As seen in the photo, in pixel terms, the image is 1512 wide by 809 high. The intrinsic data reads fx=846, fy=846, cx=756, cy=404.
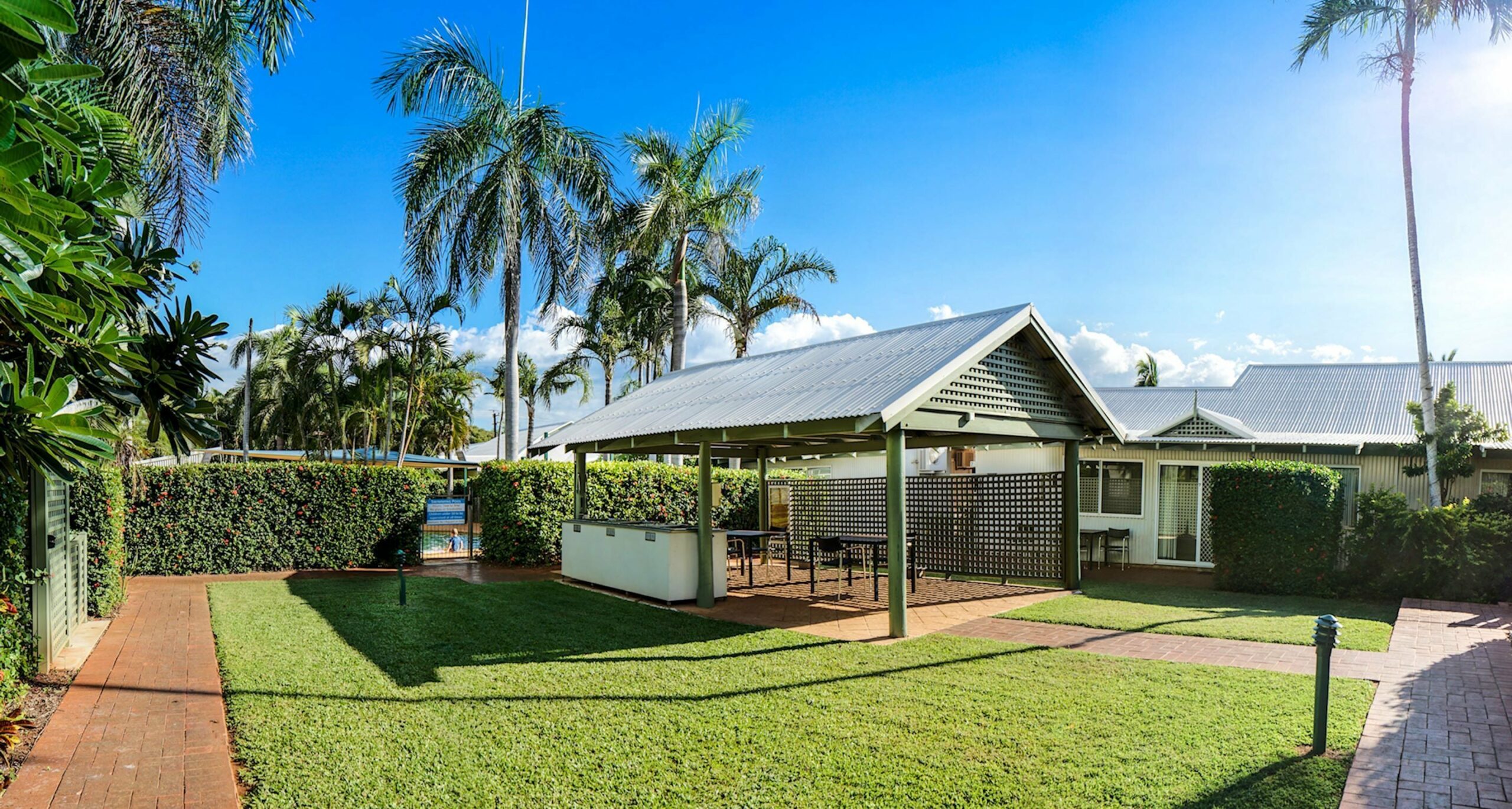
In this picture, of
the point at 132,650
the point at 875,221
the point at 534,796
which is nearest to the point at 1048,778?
the point at 534,796

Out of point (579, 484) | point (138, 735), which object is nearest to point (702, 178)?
point (579, 484)

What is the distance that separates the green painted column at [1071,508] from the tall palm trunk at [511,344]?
12435mm

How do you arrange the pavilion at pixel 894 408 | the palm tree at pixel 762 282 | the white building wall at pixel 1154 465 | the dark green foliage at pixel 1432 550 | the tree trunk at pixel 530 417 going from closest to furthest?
the pavilion at pixel 894 408
the dark green foliage at pixel 1432 550
the white building wall at pixel 1154 465
the palm tree at pixel 762 282
the tree trunk at pixel 530 417

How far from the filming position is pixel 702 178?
70.4 ft

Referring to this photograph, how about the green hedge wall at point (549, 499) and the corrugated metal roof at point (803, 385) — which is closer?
the corrugated metal roof at point (803, 385)

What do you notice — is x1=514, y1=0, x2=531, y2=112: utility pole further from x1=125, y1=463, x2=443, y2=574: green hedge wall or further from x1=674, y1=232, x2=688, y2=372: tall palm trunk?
x1=125, y1=463, x2=443, y2=574: green hedge wall

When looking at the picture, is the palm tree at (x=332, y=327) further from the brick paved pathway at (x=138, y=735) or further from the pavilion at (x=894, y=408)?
the brick paved pathway at (x=138, y=735)

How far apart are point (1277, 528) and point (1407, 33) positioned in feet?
35.7

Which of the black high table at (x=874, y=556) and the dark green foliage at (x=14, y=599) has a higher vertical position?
the dark green foliage at (x=14, y=599)

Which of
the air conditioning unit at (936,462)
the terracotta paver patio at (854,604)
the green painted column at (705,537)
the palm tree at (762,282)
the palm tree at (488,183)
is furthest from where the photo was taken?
the air conditioning unit at (936,462)

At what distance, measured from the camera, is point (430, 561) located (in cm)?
1817

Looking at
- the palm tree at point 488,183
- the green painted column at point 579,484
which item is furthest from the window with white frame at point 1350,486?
the palm tree at point 488,183

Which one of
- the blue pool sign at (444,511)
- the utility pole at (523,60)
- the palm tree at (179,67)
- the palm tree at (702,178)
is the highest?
the utility pole at (523,60)

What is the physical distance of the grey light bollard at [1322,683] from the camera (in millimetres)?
5594
